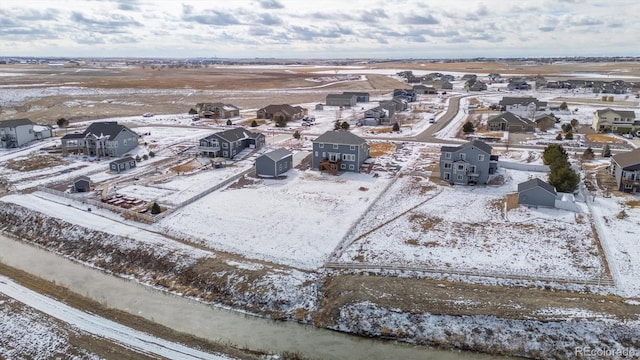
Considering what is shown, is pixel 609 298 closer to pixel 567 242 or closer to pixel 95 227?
pixel 567 242

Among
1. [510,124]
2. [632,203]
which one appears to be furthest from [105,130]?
[510,124]

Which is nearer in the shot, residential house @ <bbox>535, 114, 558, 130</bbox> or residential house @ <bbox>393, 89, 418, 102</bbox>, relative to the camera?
residential house @ <bbox>535, 114, 558, 130</bbox>

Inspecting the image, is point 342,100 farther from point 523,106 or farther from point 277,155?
point 277,155

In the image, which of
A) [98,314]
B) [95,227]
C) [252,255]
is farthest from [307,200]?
[98,314]

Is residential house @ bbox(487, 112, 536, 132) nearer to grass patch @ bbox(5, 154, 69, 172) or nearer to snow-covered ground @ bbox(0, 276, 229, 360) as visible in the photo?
grass patch @ bbox(5, 154, 69, 172)

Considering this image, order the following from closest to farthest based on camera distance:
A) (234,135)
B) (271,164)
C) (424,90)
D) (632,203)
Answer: (632,203) < (271,164) < (234,135) < (424,90)

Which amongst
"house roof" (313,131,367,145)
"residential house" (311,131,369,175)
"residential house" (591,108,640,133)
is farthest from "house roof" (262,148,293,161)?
"residential house" (591,108,640,133)
